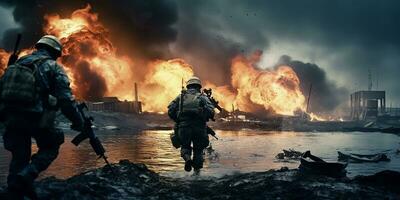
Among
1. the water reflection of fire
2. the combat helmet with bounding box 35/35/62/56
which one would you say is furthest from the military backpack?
the water reflection of fire

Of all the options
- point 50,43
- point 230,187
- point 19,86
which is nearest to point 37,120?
point 19,86

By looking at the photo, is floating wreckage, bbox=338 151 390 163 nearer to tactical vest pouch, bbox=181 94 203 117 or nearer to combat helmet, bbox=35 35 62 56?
tactical vest pouch, bbox=181 94 203 117

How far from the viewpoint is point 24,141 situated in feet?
15.7

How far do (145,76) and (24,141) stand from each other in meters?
55.6

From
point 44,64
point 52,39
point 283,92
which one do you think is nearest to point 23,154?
point 44,64

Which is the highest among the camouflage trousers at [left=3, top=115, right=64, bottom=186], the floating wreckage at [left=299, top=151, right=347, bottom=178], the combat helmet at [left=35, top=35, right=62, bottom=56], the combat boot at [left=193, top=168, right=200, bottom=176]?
the combat helmet at [left=35, top=35, right=62, bottom=56]

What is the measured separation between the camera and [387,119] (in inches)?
2041

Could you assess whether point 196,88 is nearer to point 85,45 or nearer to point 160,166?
point 160,166

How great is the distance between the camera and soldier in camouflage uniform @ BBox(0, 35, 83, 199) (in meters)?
4.65

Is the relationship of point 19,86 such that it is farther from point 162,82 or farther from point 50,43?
point 162,82

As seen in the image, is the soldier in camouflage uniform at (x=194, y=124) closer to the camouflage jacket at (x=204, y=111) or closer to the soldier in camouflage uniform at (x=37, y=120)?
the camouflage jacket at (x=204, y=111)

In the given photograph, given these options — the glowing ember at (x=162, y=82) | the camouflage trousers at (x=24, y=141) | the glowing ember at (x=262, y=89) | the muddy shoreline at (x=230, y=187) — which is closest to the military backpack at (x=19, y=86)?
the camouflage trousers at (x=24, y=141)

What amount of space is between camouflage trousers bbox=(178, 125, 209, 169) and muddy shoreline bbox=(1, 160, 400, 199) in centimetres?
146

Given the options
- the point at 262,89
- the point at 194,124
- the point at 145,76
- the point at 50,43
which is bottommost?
the point at 194,124
